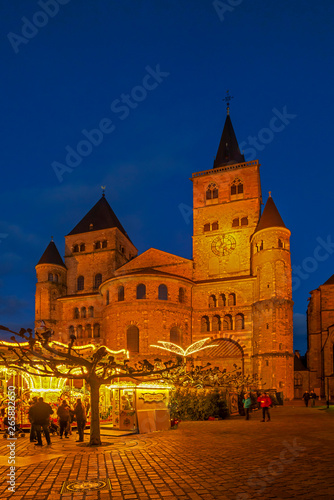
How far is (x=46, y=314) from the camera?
53188mm

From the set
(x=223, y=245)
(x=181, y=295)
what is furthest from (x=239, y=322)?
(x=223, y=245)

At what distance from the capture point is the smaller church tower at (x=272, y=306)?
134 ft

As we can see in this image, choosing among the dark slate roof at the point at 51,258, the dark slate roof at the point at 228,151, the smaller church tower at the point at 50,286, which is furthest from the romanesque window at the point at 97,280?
the dark slate roof at the point at 228,151

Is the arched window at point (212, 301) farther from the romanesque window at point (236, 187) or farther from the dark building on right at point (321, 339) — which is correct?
the dark building on right at point (321, 339)

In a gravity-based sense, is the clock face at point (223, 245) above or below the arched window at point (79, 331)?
above

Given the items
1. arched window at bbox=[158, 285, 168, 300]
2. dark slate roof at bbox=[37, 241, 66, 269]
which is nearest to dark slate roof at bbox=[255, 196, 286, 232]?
arched window at bbox=[158, 285, 168, 300]

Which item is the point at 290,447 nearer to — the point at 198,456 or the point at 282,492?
the point at 198,456

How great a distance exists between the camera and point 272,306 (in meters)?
42.4

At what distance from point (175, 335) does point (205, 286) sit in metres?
5.96

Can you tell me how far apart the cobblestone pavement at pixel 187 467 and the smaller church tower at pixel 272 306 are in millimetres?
25758

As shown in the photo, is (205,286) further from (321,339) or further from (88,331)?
(321,339)

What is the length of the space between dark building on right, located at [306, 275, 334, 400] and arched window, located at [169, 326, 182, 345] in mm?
15084

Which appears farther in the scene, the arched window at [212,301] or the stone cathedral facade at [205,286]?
the arched window at [212,301]

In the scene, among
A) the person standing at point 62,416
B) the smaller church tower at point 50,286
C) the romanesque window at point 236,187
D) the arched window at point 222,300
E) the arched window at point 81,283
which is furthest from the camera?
the arched window at point 81,283
